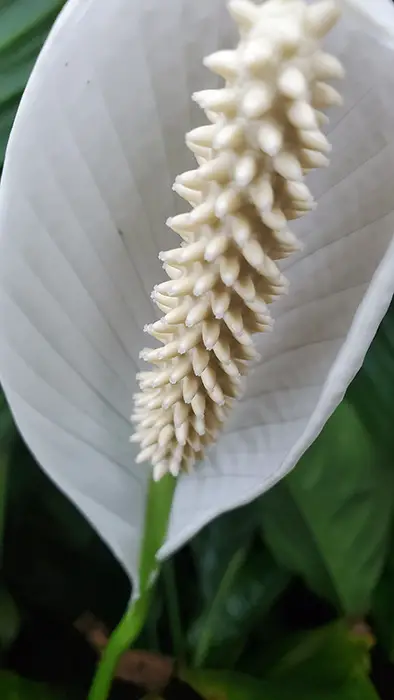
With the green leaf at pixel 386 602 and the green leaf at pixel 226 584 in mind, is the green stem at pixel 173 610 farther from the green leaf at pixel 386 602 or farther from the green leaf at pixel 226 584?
the green leaf at pixel 386 602

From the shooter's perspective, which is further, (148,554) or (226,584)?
(226,584)

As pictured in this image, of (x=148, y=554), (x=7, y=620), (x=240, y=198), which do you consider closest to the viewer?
(x=240, y=198)

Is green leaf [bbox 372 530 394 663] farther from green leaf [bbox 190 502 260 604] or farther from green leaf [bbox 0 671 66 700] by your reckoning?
green leaf [bbox 0 671 66 700]

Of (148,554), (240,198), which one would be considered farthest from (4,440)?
(240,198)

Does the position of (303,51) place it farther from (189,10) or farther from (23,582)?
(23,582)

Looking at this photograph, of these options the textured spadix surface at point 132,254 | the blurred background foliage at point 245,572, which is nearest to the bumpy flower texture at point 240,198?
the textured spadix surface at point 132,254

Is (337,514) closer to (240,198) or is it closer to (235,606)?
(235,606)

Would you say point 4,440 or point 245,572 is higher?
point 4,440
